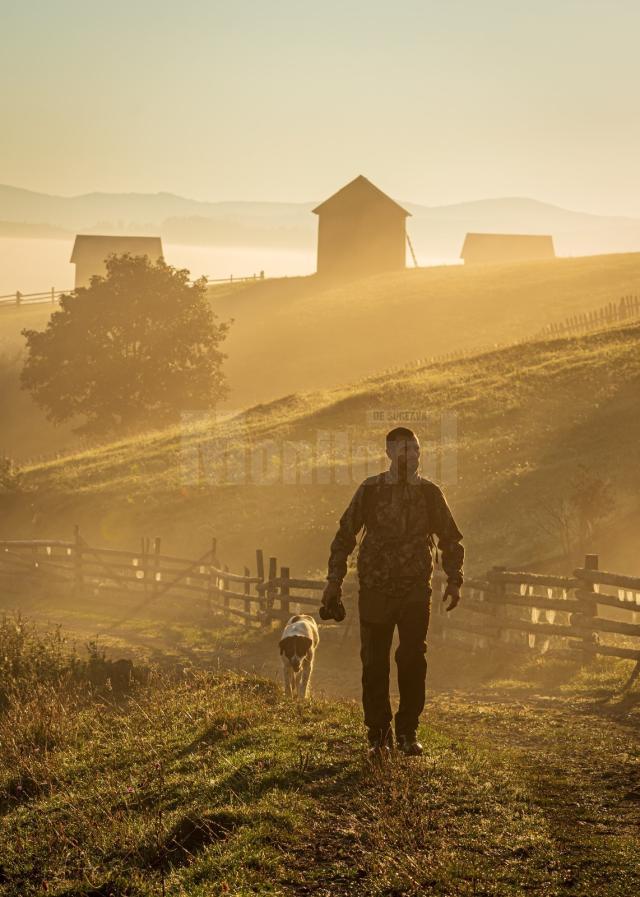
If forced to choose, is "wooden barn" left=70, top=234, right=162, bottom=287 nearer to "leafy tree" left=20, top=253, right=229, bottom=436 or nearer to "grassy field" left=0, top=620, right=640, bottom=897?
"leafy tree" left=20, top=253, right=229, bottom=436

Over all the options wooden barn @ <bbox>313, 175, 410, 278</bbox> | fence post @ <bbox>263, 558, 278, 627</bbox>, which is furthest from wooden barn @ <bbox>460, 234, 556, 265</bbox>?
fence post @ <bbox>263, 558, 278, 627</bbox>

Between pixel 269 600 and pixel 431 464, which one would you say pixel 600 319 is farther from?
pixel 269 600

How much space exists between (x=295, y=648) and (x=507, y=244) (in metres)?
127

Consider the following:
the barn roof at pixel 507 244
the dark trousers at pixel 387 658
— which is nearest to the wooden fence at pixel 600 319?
the dark trousers at pixel 387 658

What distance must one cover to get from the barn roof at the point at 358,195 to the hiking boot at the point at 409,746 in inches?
3625

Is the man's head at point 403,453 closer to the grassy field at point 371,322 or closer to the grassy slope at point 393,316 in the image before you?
the grassy field at point 371,322

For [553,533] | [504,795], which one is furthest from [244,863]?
[553,533]

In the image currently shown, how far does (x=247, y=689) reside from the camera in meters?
13.2

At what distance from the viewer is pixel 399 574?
379 inches

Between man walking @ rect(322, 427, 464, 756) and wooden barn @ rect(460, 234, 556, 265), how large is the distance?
12809cm

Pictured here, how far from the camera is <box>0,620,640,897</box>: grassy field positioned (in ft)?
23.6

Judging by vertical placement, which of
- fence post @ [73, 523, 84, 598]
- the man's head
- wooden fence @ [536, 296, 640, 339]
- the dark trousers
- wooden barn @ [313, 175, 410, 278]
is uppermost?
wooden barn @ [313, 175, 410, 278]

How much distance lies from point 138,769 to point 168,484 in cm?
3267

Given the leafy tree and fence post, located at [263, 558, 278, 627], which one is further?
the leafy tree
